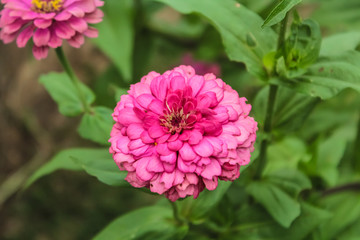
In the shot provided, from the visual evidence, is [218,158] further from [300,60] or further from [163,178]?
[300,60]

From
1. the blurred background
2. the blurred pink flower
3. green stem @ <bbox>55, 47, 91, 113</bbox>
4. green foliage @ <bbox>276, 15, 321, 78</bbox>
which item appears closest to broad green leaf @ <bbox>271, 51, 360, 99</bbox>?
green foliage @ <bbox>276, 15, 321, 78</bbox>

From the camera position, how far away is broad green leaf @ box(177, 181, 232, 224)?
0.97 meters

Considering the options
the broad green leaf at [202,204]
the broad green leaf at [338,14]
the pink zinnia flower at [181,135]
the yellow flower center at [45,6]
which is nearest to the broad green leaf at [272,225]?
the broad green leaf at [202,204]

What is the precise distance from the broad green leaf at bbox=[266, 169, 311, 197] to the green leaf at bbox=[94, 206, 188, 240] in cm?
29

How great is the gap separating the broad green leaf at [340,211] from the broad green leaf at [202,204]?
44cm

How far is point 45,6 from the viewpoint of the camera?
39.3 inches

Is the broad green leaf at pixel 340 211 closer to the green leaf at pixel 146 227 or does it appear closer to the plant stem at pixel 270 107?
the plant stem at pixel 270 107

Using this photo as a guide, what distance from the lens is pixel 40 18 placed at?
96cm

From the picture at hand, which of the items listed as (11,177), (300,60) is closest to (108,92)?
(11,177)

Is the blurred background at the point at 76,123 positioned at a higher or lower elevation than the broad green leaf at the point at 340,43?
lower

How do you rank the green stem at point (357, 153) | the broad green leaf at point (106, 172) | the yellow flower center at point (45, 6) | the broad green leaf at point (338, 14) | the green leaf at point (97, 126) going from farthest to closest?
1. the broad green leaf at point (338, 14)
2. the green stem at point (357, 153)
3. the green leaf at point (97, 126)
4. the yellow flower center at point (45, 6)
5. the broad green leaf at point (106, 172)

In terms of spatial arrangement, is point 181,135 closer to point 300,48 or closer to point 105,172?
point 105,172

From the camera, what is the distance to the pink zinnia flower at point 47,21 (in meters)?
0.95

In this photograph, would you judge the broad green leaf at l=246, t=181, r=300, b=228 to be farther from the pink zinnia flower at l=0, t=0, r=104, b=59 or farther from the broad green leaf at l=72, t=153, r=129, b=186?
the pink zinnia flower at l=0, t=0, r=104, b=59
